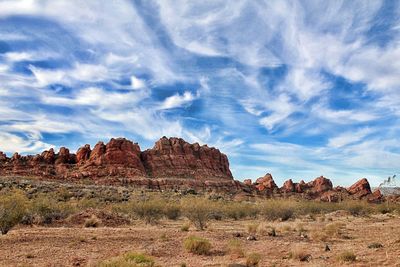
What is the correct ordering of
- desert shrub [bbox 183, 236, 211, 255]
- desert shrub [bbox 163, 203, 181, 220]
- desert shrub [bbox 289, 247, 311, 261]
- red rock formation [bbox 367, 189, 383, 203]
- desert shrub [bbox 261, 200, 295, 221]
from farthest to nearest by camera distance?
1. red rock formation [bbox 367, 189, 383, 203]
2. desert shrub [bbox 261, 200, 295, 221]
3. desert shrub [bbox 163, 203, 181, 220]
4. desert shrub [bbox 183, 236, 211, 255]
5. desert shrub [bbox 289, 247, 311, 261]

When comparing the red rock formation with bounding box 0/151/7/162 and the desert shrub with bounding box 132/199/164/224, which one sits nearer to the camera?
the desert shrub with bounding box 132/199/164/224

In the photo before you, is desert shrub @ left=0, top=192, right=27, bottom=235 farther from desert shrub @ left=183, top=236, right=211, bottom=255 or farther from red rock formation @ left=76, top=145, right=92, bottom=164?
red rock formation @ left=76, top=145, right=92, bottom=164

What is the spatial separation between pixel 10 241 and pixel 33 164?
82.9 meters

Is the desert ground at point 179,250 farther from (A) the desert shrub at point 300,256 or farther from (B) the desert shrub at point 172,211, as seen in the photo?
(B) the desert shrub at point 172,211

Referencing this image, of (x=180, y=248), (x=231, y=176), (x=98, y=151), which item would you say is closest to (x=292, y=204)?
(x=180, y=248)

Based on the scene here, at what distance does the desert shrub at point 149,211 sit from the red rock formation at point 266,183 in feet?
223

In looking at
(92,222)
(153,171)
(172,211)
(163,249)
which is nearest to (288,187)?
(153,171)

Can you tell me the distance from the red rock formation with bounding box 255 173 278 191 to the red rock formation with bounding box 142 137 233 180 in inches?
404

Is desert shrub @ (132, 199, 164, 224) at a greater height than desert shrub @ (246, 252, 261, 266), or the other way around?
desert shrub @ (132, 199, 164, 224)

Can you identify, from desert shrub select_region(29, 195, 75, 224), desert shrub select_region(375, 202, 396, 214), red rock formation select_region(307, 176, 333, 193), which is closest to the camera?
desert shrub select_region(29, 195, 75, 224)

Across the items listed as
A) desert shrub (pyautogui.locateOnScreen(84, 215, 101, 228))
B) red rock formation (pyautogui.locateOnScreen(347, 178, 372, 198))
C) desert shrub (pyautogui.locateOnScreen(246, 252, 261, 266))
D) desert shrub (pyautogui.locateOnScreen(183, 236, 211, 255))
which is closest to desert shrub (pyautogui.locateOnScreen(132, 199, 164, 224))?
desert shrub (pyautogui.locateOnScreen(84, 215, 101, 228))

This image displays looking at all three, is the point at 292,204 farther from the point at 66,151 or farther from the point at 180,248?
the point at 66,151

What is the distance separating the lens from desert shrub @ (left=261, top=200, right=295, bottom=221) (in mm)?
37625

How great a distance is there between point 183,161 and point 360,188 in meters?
44.6
